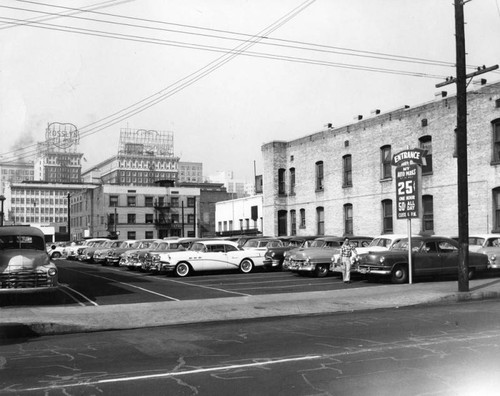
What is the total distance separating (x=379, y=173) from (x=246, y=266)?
501 inches

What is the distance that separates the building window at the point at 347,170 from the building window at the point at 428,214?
20.4 ft

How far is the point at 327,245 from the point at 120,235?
62058mm

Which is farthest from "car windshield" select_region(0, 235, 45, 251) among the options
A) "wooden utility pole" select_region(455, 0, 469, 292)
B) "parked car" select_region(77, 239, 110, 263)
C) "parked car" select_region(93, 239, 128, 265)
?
"parked car" select_region(77, 239, 110, 263)

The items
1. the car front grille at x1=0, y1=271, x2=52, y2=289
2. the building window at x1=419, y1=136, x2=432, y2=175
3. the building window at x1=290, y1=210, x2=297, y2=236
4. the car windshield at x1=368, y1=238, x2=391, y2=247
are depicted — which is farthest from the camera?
the building window at x1=290, y1=210, x2=297, y2=236

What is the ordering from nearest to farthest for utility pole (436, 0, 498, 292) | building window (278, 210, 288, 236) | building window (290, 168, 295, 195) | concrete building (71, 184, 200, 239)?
utility pole (436, 0, 498, 292) → building window (290, 168, 295, 195) → building window (278, 210, 288, 236) → concrete building (71, 184, 200, 239)

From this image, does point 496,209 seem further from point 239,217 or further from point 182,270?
point 239,217

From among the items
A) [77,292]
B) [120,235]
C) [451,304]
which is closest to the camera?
[451,304]

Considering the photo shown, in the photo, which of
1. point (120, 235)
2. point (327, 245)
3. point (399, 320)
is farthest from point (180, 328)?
point (120, 235)

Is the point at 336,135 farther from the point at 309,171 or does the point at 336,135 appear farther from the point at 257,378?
the point at 257,378

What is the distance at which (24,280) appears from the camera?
13.9 metres

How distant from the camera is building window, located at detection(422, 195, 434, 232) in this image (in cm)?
3075

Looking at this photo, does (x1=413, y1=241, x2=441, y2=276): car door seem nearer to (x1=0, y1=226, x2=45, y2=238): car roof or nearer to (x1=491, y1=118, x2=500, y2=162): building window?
(x1=491, y1=118, x2=500, y2=162): building window

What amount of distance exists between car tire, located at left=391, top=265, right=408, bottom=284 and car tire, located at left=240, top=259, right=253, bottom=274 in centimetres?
742

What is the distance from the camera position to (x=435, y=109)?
3008 cm
